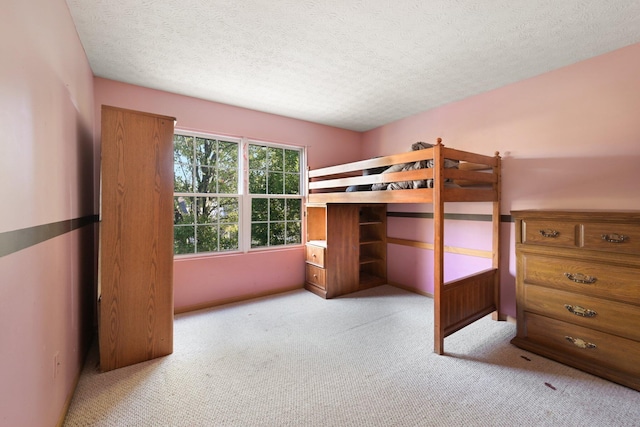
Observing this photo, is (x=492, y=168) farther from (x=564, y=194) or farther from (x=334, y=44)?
(x=334, y=44)

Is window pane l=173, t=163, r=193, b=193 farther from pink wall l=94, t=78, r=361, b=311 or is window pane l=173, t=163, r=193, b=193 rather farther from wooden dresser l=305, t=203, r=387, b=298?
wooden dresser l=305, t=203, r=387, b=298

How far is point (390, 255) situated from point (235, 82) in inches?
114

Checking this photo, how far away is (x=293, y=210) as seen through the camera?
372cm

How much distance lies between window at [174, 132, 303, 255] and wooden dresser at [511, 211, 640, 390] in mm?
2533

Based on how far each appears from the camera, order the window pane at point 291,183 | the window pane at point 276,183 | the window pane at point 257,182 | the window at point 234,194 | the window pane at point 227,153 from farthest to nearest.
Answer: the window pane at point 291,183
the window pane at point 276,183
the window pane at point 257,182
the window pane at point 227,153
the window at point 234,194

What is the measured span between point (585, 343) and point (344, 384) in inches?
66.7

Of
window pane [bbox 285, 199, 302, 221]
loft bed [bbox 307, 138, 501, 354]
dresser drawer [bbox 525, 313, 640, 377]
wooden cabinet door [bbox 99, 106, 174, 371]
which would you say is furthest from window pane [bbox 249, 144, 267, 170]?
dresser drawer [bbox 525, 313, 640, 377]

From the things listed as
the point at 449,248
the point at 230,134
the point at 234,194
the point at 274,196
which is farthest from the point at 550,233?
the point at 230,134

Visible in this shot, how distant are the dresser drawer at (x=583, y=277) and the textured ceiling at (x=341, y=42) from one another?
5.18 ft

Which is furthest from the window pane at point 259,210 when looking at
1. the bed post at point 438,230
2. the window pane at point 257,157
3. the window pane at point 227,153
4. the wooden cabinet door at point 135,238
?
the bed post at point 438,230

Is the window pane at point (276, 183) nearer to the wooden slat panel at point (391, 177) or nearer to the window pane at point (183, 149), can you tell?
the wooden slat panel at point (391, 177)

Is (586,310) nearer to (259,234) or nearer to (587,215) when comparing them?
(587,215)

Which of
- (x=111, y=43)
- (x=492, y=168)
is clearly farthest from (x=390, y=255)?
(x=111, y=43)

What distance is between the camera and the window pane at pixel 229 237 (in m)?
3.20
